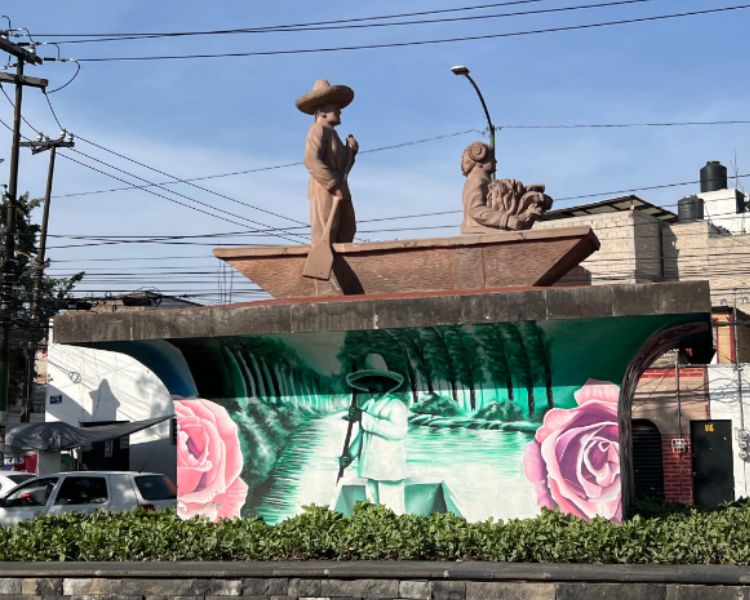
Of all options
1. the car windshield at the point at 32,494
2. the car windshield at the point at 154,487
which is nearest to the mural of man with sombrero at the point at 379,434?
the car windshield at the point at 154,487

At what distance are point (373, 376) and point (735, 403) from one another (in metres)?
17.1

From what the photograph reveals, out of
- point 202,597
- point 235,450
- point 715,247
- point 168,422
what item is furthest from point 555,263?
point 715,247

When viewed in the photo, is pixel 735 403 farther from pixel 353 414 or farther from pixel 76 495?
pixel 353 414

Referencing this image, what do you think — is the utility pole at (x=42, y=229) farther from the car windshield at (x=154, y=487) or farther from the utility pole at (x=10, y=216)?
the car windshield at (x=154, y=487)

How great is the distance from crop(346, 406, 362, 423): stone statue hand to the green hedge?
1.02 metres

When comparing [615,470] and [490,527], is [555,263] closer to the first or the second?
[615,470]

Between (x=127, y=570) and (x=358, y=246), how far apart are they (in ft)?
14.6

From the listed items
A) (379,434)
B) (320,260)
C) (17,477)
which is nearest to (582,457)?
(379,434)

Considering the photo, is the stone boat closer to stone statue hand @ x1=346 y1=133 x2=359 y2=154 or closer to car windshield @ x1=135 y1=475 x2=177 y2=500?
stone statue hand @ x1=346 y1=133 x2=359 y2=154

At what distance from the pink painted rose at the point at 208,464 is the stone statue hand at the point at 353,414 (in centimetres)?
140

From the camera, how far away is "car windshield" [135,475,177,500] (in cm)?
1780

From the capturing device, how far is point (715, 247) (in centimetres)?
3666

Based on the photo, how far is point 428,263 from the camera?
39.1 ft

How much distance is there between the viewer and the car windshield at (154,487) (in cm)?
1780
